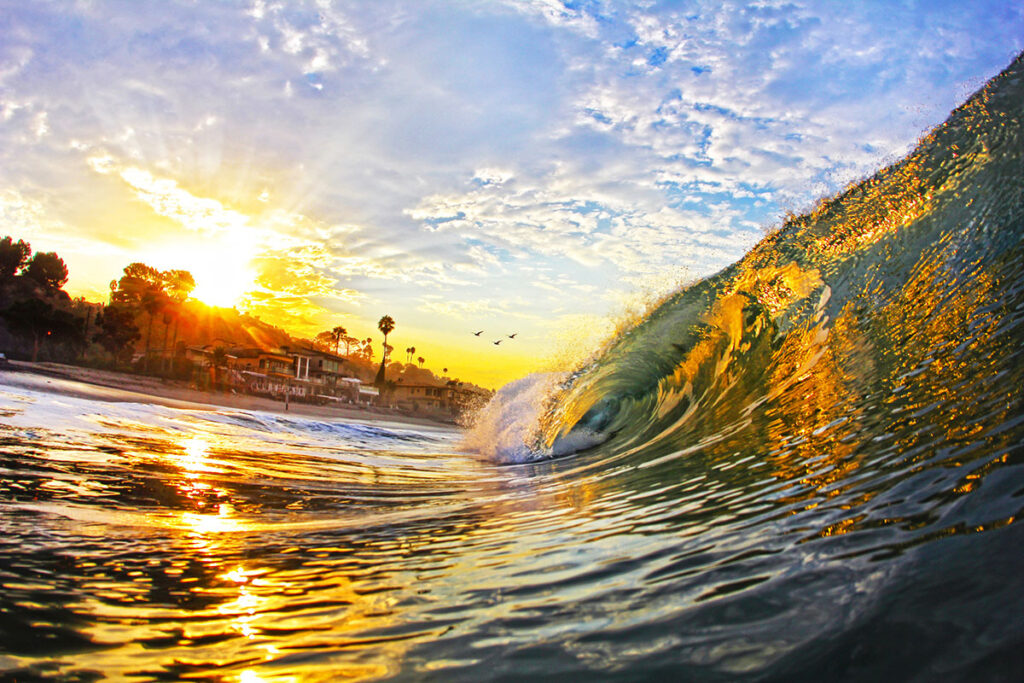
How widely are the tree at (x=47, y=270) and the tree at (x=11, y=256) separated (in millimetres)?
842

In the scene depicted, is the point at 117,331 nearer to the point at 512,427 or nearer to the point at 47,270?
the point at 47,270

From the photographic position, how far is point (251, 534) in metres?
2.62

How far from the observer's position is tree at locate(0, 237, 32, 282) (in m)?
62.3

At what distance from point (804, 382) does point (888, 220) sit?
2615 mm

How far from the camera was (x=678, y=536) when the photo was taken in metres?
1.88

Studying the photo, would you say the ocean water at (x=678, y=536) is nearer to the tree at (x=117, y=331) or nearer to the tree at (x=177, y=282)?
the tree at (x=117, y=331)

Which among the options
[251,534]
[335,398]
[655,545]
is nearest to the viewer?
[655,545]

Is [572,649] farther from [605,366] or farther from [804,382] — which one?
[605,366]

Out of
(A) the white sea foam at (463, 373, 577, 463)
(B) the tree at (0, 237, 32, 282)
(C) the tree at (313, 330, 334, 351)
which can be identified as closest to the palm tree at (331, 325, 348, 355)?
(C) the tree at (313, 330, 334, 351)

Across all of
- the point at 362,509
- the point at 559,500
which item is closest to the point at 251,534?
the point at 362,509

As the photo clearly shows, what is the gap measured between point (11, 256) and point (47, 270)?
329 cm

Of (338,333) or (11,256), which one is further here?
(338,333)

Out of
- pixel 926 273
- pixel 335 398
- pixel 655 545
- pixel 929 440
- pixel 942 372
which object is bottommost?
pixel 335 398

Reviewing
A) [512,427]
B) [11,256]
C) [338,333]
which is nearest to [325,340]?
[338,333]
